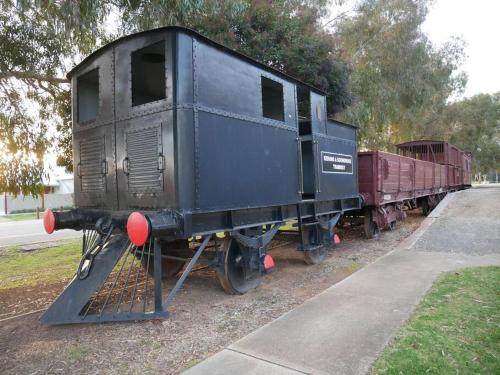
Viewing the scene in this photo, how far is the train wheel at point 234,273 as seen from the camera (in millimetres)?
5703

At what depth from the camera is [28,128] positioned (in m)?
9.67

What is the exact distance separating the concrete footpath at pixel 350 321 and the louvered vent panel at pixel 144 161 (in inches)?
85.4

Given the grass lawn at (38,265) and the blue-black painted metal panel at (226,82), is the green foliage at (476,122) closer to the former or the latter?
the blue-black painted metal panel at (226,82)

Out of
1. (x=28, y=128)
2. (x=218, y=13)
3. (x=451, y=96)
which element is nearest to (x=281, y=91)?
(x=218, y=13)

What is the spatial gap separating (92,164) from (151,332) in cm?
272

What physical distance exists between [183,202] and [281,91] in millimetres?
3329

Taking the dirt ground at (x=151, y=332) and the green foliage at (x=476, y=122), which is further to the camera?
the green foliage at (x=476, y=122)

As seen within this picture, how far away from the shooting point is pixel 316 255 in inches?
320

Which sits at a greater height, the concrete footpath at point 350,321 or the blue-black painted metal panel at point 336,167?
the blue-black painted metal panel at point 336,167

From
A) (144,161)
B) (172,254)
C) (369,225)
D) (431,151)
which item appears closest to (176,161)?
(144,161)

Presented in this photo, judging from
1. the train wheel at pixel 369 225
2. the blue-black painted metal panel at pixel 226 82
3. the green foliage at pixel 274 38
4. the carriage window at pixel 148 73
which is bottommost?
the train wheel at pixel 369 225

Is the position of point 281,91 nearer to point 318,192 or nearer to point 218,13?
point 318,192

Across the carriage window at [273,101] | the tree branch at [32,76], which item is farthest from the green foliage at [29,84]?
the carriage window at [273,101]

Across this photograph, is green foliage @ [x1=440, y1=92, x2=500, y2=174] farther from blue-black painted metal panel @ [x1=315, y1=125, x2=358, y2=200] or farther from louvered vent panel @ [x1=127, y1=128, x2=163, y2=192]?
louvered vent panel @ [x1=127, y1=128, x2=163, y2=192]
